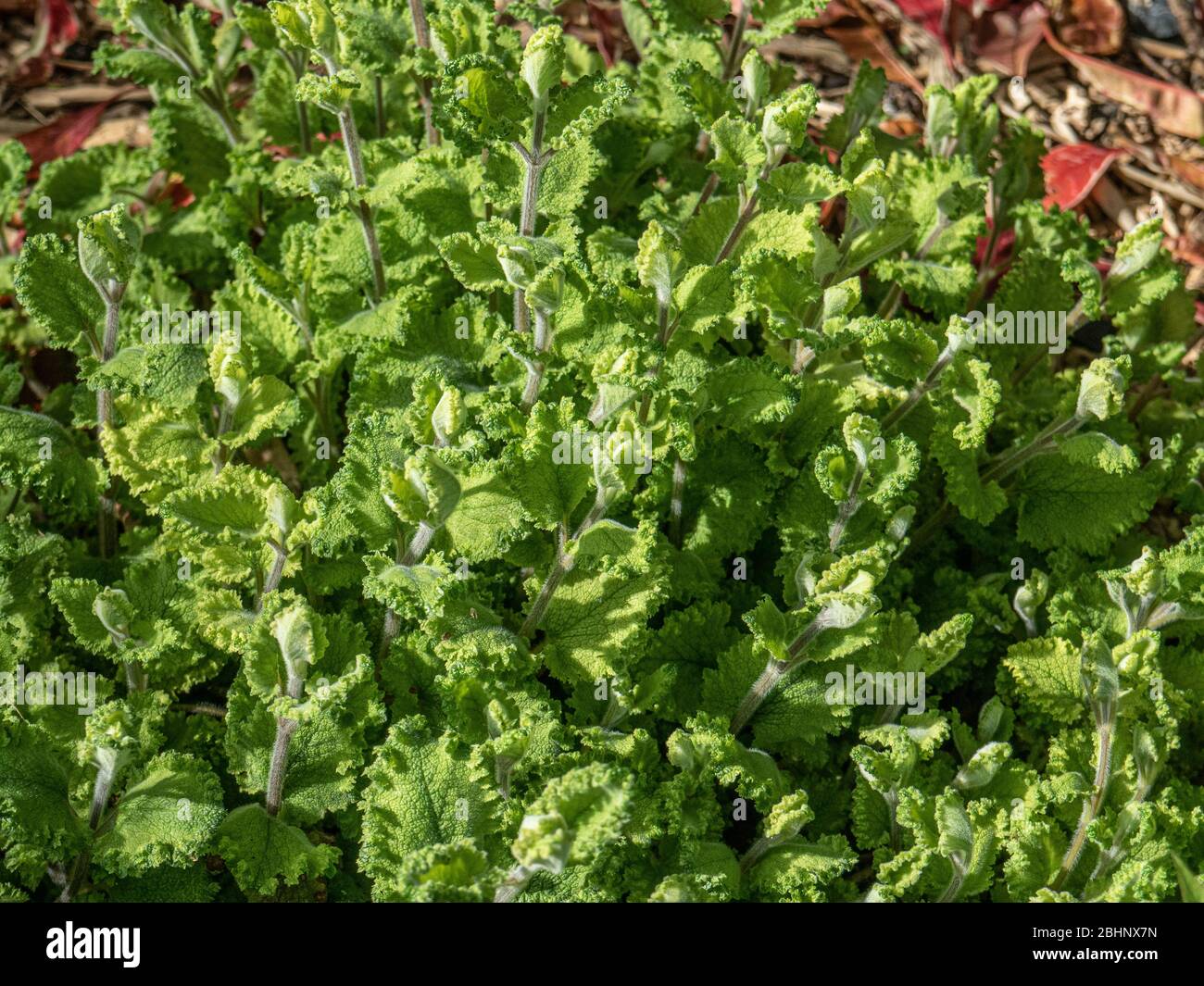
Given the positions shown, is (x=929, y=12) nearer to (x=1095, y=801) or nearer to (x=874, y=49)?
(x=874, y=49)

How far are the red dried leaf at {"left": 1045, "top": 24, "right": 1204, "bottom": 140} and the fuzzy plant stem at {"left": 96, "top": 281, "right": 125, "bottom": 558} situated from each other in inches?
125

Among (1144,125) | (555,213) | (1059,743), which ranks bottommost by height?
(1059,743)

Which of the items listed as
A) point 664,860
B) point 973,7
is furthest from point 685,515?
point 973,7

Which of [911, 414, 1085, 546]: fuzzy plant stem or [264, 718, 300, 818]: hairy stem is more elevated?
[911, 414, 1085, 546]: fuzzy plant stem

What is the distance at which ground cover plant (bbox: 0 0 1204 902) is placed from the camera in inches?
87.9

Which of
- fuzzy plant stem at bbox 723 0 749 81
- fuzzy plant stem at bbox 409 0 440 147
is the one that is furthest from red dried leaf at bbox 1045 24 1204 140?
fuzzy plant stem at bbox 409 0 440 147

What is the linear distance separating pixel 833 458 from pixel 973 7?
2.52 meters

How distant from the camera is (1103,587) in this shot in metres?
2.66

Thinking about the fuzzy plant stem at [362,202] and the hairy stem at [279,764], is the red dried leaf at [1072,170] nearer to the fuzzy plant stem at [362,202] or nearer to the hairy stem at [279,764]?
the fuzzy plant stem at [362,202]

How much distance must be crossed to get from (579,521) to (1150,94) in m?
2.80

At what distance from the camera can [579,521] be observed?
2.47 m

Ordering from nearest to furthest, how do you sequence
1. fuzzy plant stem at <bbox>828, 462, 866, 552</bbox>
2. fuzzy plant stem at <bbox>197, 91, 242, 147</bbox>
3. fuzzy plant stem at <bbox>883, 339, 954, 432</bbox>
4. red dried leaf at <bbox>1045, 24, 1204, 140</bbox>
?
fuzzy plant stem at <bbox>828, 462, 866, 552</bbox>
fuzzy plant stem at <bbox>883, 339, 954, 432</bbox>
fuzzy plant stem at <bbox>197, 91, 242, 147</bbox>
red dried leaf at <bbox>1045, 24, 1204, 140</bbox>

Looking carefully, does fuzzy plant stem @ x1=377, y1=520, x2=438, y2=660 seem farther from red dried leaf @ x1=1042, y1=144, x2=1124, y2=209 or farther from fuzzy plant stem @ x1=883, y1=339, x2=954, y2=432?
red dried leaf @ x1=1042, y1=144, x2=1124, y2=209
